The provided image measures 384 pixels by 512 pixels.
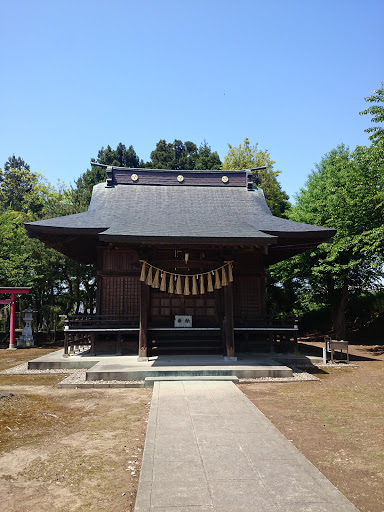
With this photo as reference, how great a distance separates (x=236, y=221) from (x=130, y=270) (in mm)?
4330

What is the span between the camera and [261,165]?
34.1m

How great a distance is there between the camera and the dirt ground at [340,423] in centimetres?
389

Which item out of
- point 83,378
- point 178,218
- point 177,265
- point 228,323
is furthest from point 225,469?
point 178,218

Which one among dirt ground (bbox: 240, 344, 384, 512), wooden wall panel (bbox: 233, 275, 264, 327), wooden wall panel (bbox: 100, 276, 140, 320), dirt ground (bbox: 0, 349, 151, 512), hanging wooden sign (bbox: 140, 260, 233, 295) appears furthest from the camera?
wooden wall panel (bbox: 233, 275, 264, 327)

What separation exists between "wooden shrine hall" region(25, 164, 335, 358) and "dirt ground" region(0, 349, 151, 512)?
3.65m

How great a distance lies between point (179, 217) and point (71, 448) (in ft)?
31.2

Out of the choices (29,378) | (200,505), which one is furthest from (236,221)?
(200,505)

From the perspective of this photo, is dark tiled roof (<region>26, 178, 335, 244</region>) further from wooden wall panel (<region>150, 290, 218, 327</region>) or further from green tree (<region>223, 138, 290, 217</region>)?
green tree (<region>223, 138, 290, 217</region>)

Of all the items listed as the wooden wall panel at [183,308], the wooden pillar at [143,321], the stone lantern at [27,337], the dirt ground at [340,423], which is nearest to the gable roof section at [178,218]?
the wooden pillar at [143,321]

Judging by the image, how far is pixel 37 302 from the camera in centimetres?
2370

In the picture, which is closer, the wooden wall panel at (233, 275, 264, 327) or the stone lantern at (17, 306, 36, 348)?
the wooden wall panel at (233, 275, 264, 327)

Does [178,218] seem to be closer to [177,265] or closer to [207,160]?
[177,265]

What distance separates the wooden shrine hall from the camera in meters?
11.0

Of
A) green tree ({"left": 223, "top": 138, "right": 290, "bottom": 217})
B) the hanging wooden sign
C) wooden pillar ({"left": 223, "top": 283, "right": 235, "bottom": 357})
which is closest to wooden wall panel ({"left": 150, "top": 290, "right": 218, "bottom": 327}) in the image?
the hanging wooden sign
